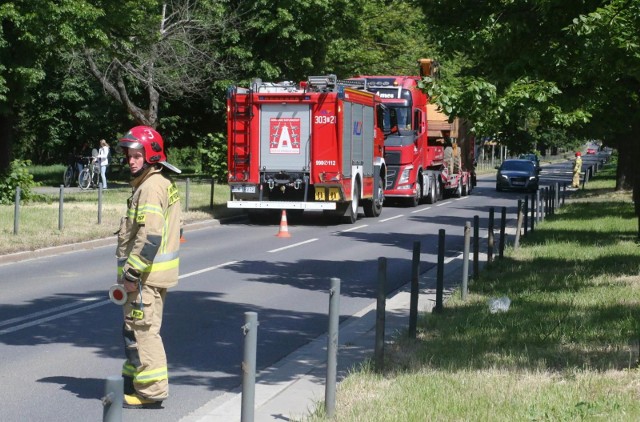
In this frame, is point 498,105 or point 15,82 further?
point 15,82

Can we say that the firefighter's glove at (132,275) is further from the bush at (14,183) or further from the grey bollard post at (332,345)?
the bush at (14,183)

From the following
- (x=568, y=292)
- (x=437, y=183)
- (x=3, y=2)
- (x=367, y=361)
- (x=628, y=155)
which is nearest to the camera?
(x=367, y=361)

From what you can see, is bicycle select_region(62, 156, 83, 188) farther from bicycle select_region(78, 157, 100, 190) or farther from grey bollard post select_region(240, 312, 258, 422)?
grey bollard post select_region(240, 312, 258, 422)

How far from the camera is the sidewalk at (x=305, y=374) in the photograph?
7703 mm

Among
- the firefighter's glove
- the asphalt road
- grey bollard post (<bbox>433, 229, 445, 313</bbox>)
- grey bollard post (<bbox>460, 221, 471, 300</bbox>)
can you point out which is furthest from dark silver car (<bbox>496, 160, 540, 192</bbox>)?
the firefighter's glove

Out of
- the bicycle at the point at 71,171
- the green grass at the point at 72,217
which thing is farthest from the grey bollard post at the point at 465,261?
the bicycle at the point at 71,171

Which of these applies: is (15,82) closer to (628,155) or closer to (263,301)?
(263,301)

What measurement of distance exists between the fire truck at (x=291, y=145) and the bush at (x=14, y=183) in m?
5.49

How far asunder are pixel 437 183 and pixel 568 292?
27966 millimetres

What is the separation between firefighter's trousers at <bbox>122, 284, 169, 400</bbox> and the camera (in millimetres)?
7879

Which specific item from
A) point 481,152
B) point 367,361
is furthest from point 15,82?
point 481,152

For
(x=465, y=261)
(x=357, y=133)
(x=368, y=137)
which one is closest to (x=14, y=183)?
(x=357, y=133)

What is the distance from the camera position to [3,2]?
26578 millimetres

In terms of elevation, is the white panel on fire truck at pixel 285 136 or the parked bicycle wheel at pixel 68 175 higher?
the white panel on fire truck at pixel 285 136
